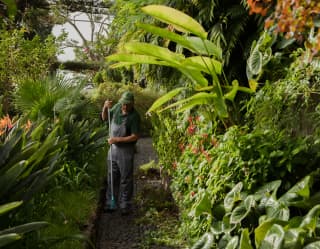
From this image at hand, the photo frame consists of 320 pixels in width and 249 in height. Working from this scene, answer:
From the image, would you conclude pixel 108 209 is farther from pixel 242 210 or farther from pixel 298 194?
pixel 298 194

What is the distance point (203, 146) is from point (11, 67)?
6876 millimetres

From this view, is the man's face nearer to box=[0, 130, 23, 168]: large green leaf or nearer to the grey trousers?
the grey trousers

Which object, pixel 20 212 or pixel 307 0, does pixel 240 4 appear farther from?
pixel 307 0

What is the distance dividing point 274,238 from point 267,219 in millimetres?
248

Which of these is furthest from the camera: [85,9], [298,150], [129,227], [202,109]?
[85,9]

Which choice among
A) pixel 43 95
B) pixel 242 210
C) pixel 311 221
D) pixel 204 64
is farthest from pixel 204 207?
pixel 43 95

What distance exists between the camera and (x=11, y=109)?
1281 cm

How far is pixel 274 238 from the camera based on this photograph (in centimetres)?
211

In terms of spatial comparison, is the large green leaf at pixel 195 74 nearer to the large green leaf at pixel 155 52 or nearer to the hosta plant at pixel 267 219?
the large green leaf at pixel 155 52

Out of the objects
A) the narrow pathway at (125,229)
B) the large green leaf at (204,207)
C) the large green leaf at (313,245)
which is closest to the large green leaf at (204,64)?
the large green leaf at (204,207)

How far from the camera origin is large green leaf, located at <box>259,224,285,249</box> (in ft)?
6.74

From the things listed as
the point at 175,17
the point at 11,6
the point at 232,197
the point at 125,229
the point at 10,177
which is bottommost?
the point at 125,229

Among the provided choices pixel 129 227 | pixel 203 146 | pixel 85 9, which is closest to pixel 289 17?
pixel 203 146

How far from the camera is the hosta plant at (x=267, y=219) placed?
2.14 metres
